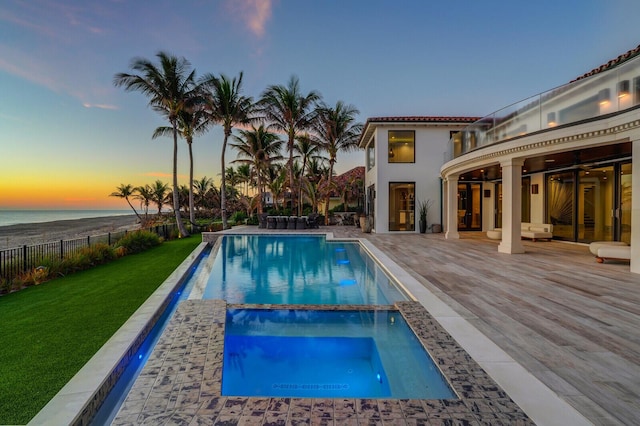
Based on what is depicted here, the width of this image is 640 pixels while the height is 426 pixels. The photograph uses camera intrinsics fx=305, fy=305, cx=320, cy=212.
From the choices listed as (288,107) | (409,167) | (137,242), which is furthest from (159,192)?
(409,167)

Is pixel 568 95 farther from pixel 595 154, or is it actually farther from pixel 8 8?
pixel 8 8

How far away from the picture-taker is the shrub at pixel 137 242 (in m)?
11.0

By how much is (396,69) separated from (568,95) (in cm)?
1290

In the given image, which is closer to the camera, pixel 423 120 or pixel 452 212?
pixel 452 212

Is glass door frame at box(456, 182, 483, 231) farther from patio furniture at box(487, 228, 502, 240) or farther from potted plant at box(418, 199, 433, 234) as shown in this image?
patio furniture at box(487, 228, 502, 240)

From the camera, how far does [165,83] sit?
15.3 meters

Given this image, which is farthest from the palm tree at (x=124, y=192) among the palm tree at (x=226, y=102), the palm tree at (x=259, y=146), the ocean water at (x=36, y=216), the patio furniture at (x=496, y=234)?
the patio furniture at (x=496, y=234)

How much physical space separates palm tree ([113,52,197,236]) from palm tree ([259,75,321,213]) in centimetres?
474

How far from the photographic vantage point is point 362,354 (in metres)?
3.37

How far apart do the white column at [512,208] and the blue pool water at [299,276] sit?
3.97m

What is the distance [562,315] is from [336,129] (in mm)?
18484

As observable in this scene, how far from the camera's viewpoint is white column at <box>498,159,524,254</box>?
28.6ft

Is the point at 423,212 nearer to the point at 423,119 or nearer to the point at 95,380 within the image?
the point at 423,119

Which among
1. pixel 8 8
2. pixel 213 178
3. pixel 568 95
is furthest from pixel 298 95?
pixel 213 178
